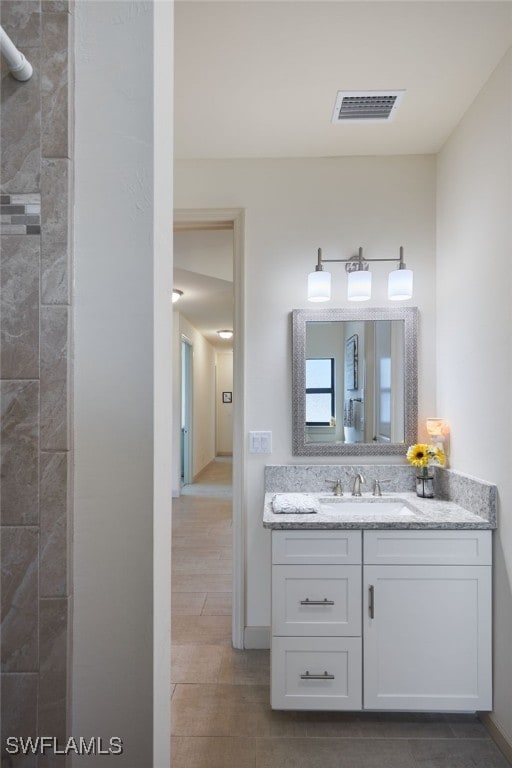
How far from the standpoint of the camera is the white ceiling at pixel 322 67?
1.61 meters

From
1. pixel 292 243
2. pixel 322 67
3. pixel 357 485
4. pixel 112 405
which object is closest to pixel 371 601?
pixel 357 485

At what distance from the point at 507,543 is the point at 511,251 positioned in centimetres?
110

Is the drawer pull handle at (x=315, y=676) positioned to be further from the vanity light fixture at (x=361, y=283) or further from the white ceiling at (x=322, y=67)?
the white ceiling at (x=322, y=67)

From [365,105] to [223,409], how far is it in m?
10.2

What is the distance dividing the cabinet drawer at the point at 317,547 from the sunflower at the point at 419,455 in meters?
0.57

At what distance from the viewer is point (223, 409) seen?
12.0 metres

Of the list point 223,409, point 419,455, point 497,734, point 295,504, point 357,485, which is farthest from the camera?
point 223,409

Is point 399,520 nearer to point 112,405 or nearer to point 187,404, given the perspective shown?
point 112,405

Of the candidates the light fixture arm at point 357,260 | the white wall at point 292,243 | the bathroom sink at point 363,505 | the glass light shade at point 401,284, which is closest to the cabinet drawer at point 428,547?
the bathroom sink at point 363,505

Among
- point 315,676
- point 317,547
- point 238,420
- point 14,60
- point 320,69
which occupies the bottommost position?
point 315,676

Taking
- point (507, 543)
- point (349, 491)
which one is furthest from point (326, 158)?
point (507, 543)

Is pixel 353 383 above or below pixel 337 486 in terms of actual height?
above

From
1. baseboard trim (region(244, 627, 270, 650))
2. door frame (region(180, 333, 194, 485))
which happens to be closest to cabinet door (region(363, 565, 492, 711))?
baseboard trim (region(244, 627, 270, 650))

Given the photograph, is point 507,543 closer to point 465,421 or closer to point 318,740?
point 465,421
